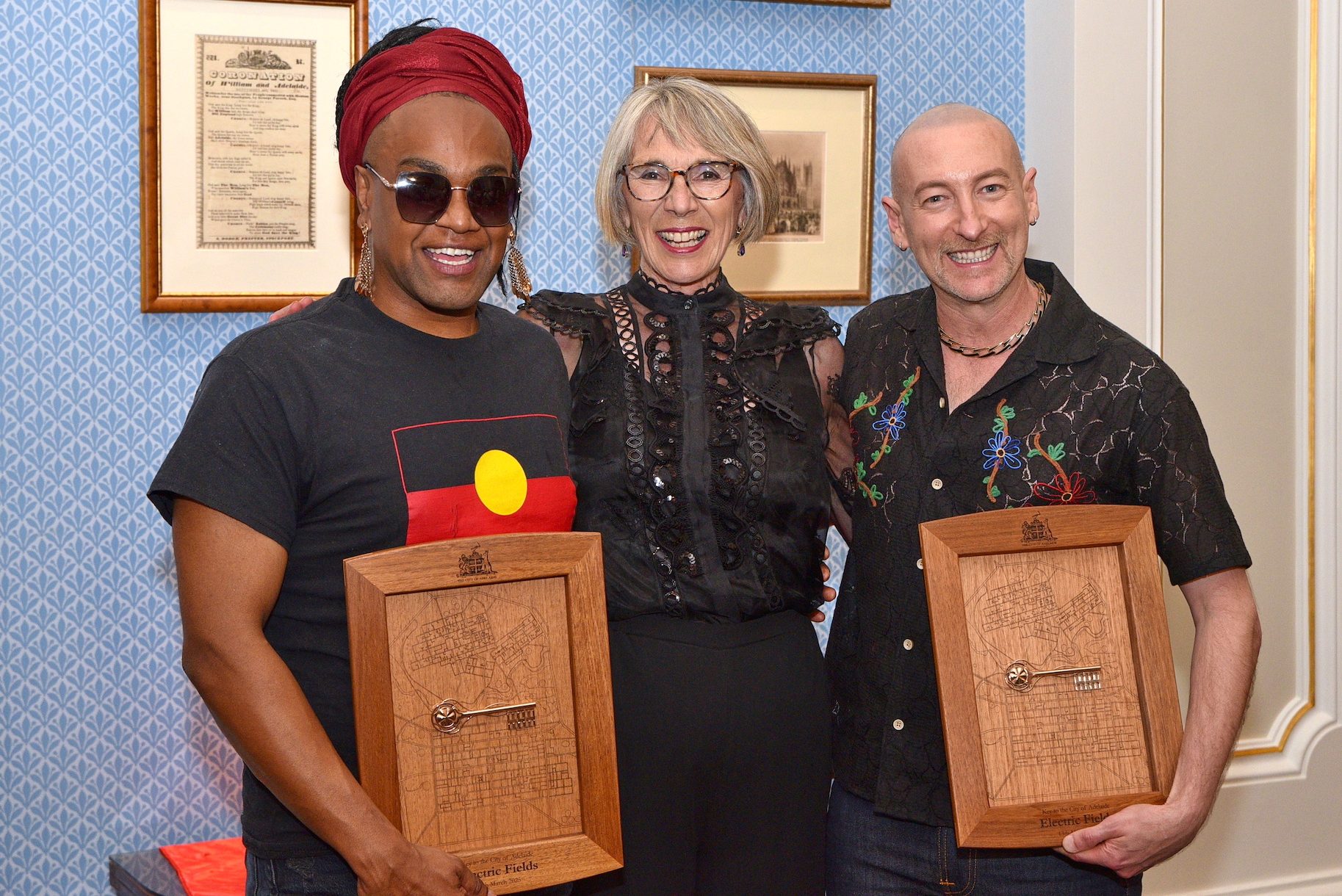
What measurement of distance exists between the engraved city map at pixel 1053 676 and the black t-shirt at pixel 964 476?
18 cm

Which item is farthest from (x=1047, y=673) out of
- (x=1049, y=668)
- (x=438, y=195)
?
(x=438, y=195)

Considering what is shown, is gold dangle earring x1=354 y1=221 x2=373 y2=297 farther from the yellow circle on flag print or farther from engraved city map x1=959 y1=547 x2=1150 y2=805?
engraved city map x1=959 y1=547 x2=1150 y2=805

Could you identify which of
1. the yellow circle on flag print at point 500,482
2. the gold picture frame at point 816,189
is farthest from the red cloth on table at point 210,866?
the gold picture frame at point 816,189

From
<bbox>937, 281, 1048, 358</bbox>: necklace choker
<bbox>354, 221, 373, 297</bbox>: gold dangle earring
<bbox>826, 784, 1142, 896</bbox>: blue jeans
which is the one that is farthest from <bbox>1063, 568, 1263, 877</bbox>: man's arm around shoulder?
<bbox>354, 221, 373, 297</bbox>: gold dangle earring

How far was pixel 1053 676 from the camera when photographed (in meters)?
1.98

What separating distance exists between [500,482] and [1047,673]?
91cm

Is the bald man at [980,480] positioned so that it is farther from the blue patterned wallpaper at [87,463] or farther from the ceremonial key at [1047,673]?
the blue patterned wallpaper at [87,463]

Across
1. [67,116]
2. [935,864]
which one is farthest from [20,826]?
[935,864]

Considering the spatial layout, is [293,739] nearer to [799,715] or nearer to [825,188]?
[799,715]

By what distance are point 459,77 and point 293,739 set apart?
0.99 metres

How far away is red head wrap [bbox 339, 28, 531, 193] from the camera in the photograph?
1.86m

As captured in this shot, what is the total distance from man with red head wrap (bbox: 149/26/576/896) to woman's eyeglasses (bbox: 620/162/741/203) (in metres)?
0.36

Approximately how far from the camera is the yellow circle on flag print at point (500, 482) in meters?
1.85

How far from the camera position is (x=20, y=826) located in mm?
2877
